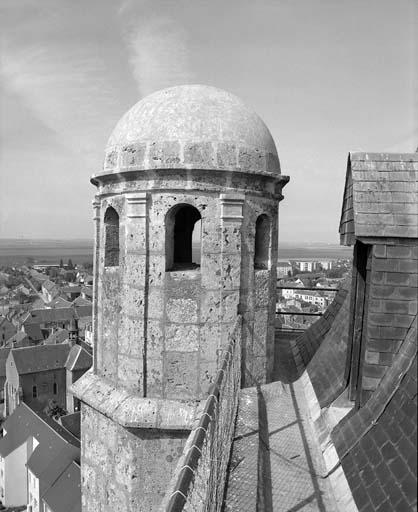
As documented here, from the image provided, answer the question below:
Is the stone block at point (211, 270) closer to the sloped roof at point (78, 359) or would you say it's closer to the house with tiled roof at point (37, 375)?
the sloped roof at point (78, 359)

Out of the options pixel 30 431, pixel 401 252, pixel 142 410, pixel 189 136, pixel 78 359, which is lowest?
pixel 30 431

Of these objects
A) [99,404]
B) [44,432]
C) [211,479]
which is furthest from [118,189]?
[44,432]

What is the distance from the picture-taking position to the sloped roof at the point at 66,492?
88.1 ft

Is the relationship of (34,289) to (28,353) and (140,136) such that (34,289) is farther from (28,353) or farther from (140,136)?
(140,136)

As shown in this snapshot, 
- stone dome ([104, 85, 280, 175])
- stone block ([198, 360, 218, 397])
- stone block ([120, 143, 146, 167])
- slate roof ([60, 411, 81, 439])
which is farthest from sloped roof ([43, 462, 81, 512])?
stone dome ([104, 85, 280, 175])

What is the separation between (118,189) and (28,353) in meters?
49.5

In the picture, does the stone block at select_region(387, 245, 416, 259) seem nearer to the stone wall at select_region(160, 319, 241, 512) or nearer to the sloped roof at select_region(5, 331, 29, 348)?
the stone wall at select_region(160, 319, 241, 512)

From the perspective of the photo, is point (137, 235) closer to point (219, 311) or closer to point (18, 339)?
point (219, 311)

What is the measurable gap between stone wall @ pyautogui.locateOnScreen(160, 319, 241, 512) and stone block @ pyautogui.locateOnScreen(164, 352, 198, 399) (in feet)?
2.95

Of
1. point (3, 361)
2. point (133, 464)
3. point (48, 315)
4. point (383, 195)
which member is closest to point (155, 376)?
point (133, 464)

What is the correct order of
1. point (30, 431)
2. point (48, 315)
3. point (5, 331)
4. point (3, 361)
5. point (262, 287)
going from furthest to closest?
point (48, 315) < point (5, 331) < point (3, 361) < point (30, 431) < point (262, 287)

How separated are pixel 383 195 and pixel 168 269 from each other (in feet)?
9.61

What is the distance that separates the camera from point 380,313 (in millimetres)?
4453

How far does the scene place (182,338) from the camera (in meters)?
5.86
